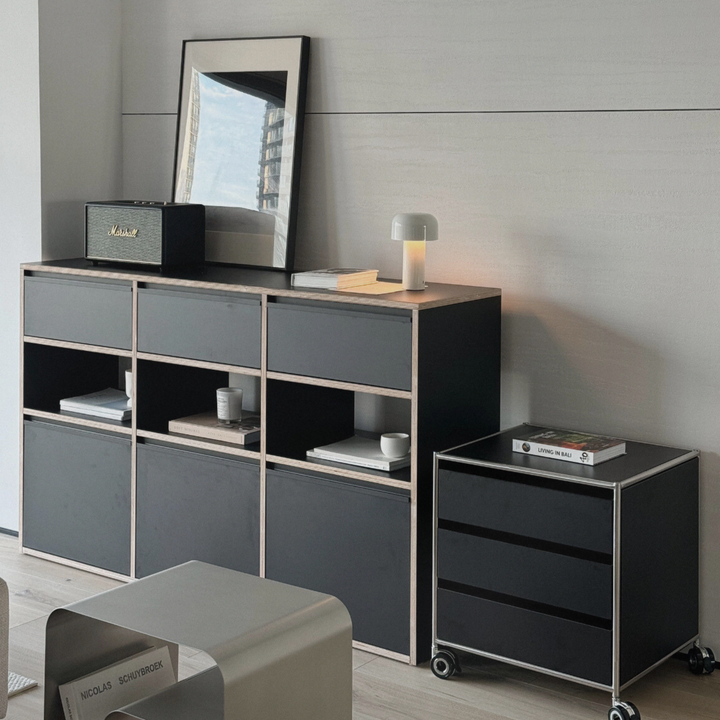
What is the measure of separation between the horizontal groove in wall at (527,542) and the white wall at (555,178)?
488 millimetres

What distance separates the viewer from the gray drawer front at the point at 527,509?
2703mm

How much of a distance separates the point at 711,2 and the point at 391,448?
4.87ft

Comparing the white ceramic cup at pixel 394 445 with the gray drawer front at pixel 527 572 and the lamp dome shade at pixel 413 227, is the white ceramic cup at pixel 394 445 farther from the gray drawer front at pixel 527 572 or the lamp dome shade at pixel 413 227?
the lamp dome shade at pixel 413 227

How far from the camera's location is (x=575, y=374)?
3188 millimetres

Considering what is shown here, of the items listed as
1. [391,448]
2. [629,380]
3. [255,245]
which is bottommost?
[391,448]

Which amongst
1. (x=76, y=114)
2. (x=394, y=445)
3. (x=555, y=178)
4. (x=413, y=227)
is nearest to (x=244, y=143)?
(x=76, y=114)

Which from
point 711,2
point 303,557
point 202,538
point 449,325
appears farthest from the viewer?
point 202,538

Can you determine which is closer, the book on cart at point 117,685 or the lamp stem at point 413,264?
the book on cart at point 117,685

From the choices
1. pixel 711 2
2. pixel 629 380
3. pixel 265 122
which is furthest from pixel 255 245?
pixel 711 2

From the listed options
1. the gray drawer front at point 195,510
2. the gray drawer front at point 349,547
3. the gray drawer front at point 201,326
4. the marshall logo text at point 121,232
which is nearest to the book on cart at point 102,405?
the gray drawer front at point 195,510

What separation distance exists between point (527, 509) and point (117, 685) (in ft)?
3.60

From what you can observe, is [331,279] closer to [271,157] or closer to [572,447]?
[271,157]

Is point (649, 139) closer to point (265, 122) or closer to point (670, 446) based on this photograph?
point (670, 446)

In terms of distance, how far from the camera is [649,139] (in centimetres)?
299
